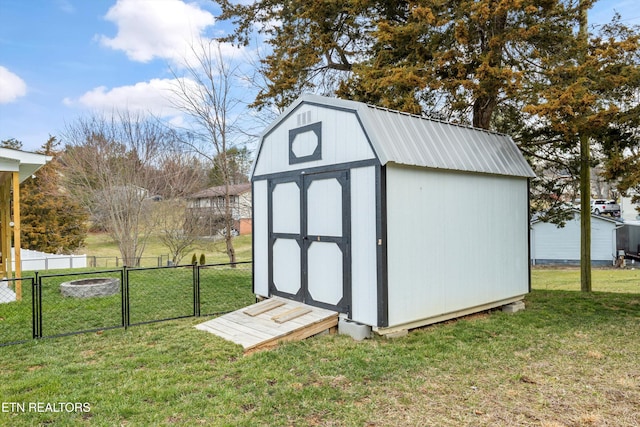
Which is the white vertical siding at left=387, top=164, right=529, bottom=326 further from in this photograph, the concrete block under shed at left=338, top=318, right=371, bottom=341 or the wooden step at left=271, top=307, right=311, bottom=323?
the wooden step at left=271, top=307, right=311, bottom=323

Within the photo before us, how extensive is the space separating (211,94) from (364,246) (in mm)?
8954

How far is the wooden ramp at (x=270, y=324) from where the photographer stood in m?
4.61

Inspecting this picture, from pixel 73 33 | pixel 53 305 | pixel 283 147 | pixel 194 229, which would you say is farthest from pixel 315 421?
pixel 73 33

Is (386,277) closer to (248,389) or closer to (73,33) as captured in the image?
(248,389)

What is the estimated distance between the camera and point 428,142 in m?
5.23

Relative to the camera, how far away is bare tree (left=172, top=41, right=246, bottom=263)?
12.0m

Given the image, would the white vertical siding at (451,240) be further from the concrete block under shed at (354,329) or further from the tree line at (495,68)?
the tree line at (495,68)

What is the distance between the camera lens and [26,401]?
3.18 m

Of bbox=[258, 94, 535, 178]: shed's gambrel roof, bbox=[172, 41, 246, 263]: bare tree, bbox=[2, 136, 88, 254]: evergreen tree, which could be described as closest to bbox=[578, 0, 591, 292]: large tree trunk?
bbox=[258, 94, 535, 178]: shed's gambrel roof

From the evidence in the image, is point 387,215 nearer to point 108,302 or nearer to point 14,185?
point 108,302

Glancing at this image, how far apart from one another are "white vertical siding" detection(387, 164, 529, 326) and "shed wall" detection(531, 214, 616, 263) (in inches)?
656

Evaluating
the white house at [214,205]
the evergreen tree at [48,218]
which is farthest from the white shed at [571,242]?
the evergreen tree at [48,218]

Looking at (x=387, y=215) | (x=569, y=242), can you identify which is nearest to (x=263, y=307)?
(x=387, y=215)

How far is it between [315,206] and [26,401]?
138 inches
